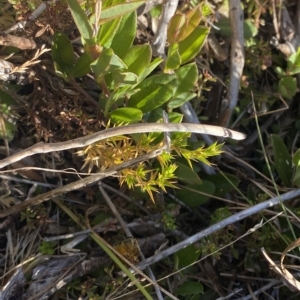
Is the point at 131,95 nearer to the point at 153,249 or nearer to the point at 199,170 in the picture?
the point at 199,170

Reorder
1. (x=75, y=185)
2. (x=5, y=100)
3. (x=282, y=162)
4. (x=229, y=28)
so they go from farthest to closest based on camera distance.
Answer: (x=229, y=28)
(x=282, y=162)
(x=5, y=100)
(x=75, y=185)

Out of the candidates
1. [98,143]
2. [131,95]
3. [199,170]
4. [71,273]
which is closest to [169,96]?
[131,95]

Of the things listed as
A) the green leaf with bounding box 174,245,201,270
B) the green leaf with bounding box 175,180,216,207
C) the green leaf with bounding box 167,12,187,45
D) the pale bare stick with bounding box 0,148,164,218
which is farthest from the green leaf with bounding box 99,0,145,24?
the green leaf with bounding box 174,245,201,270

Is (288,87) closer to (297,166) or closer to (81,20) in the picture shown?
(297,166)

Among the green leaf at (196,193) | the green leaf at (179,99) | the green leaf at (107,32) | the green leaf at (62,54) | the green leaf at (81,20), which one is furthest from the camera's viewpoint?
the green leaf at (196,193)

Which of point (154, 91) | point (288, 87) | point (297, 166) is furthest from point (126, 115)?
point (288, 87)

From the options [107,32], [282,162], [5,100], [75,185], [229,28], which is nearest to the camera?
[107,32]

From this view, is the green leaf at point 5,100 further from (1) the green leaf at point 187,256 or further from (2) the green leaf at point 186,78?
(1) the green leaf at point 187,256

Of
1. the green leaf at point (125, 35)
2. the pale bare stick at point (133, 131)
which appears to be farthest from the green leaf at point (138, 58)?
the pale bare stick at point (133, 131)
